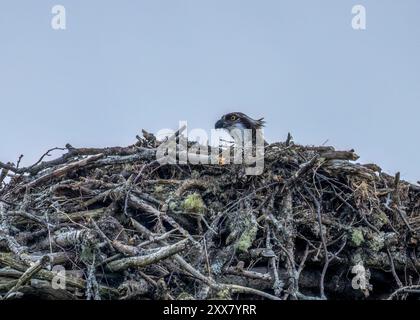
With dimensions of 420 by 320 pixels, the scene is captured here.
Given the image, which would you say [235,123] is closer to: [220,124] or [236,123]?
[236,123]

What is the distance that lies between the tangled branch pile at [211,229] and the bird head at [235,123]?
1528 mm

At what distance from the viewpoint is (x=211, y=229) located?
5820 millimetres

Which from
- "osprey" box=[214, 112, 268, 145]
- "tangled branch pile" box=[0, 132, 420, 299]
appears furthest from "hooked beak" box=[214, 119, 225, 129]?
"tangled branch pile" box=[0, 132, 420, 299]

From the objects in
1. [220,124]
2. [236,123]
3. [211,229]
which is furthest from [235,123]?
[211,229]

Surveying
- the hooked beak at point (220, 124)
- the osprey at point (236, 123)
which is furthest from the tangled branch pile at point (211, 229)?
the hooked beak at point (220, 124)

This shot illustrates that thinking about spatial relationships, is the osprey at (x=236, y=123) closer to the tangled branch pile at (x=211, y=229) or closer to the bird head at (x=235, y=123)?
the bird head at (x=235, y=123)

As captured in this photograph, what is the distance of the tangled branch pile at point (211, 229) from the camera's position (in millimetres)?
5086

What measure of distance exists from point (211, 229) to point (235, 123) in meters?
2.70

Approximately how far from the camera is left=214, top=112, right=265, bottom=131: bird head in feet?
27.1

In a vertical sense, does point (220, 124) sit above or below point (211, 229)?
above

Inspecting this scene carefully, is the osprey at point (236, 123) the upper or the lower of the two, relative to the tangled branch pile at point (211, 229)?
upper

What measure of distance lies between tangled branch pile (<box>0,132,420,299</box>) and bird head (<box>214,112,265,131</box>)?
1528mm

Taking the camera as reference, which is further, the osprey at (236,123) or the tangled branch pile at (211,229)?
the osprey at (236,123)
